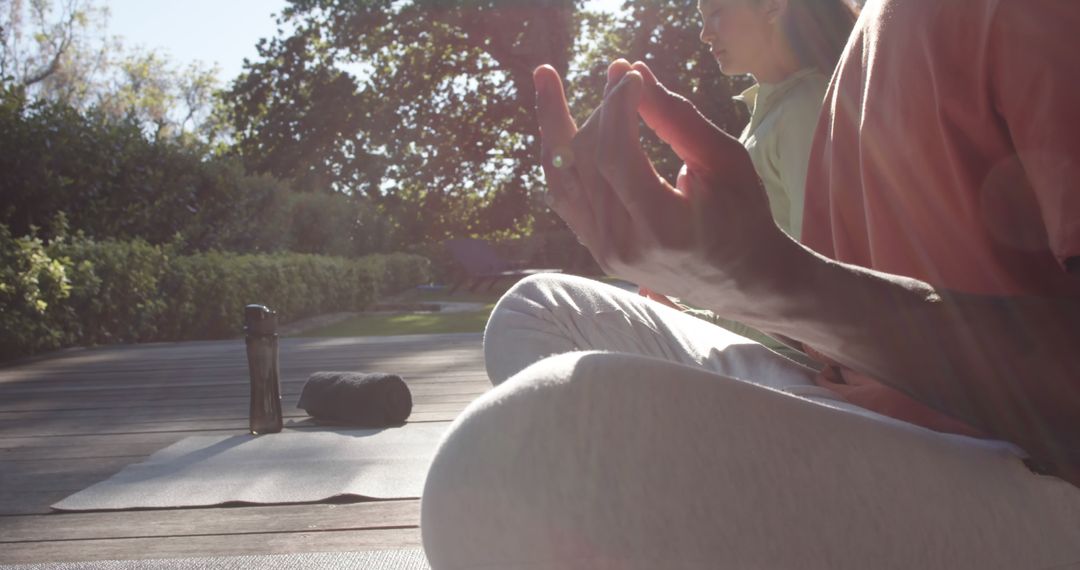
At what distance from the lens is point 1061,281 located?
856 mm

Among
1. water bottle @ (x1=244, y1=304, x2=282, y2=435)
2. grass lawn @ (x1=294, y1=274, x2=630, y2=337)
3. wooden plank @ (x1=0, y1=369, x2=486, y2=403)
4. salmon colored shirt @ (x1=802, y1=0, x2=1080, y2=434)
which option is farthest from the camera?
grass lawn @ (x1=294, y1=274, x2=630, y2=337)

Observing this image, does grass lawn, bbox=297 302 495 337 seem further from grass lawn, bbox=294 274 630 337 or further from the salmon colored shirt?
the salmon colored shirt

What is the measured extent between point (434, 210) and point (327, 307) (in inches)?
504

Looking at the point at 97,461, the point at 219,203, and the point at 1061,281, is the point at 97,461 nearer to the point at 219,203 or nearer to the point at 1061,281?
the point at 1061,281

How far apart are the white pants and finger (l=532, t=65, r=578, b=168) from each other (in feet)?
0.54

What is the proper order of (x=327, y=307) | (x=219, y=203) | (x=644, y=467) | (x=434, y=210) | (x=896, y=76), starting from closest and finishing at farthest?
1. (x=644, y=467)
2. (x=896, y=76)
3. (x=219, y=203)
4. (x=327, y=307)
5. (x=434, y=210)

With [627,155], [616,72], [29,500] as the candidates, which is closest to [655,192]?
[627,155]

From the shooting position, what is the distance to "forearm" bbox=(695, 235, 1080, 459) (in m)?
0.77

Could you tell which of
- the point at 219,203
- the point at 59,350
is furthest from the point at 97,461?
the point at 219,203

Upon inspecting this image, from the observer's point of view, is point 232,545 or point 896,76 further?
point 232,545

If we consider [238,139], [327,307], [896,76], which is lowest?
[327,307]

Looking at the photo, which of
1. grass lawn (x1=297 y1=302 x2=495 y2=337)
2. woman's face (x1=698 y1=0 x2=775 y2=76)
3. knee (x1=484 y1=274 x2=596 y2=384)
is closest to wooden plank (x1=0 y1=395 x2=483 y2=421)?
woman's face (x1=698 y1=0 x2=775 y2=76)

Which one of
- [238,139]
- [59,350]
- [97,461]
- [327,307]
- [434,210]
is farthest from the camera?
[434,210]

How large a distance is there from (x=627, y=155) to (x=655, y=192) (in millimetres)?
35
